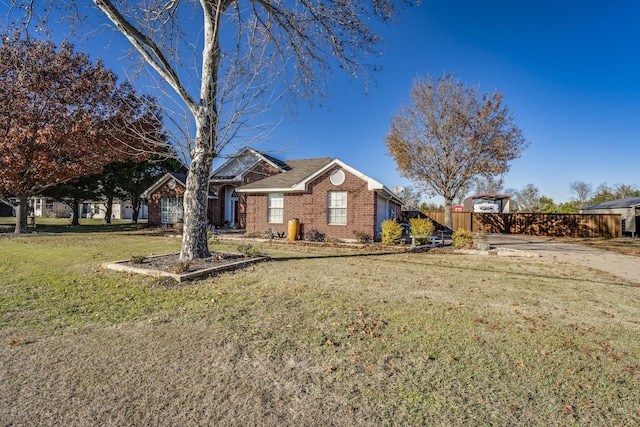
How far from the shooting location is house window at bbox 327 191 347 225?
15.3 meters

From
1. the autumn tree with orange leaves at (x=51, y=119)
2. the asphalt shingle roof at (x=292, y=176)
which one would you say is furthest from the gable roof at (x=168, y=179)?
the asphalt shingle roof at (x=292, y=176)

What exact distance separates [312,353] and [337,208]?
40.2 feet

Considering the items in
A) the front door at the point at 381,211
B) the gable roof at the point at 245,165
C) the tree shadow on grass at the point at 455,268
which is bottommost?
the tree shadow on grass at the point at 455,268

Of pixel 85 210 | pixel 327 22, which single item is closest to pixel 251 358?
pixel 327 22

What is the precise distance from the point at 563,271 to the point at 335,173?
9526mm

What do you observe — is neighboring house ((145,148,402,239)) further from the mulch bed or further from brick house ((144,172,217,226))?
the mulch bed

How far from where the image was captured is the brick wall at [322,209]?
14.8 meters

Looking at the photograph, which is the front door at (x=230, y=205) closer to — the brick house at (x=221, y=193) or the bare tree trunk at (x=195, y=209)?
the brick house at (x=221, y=193)

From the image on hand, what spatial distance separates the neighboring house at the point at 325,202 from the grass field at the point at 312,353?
8520 mm

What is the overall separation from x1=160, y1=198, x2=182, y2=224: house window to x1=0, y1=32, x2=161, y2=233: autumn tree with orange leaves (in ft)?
15.0

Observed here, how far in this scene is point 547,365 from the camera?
322 cm

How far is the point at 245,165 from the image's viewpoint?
2373 centimetres

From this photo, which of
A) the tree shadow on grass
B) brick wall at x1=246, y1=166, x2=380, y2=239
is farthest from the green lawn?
the tree shadow on grass

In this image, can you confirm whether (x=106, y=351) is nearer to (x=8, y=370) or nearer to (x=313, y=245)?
(x=8, y=370)
